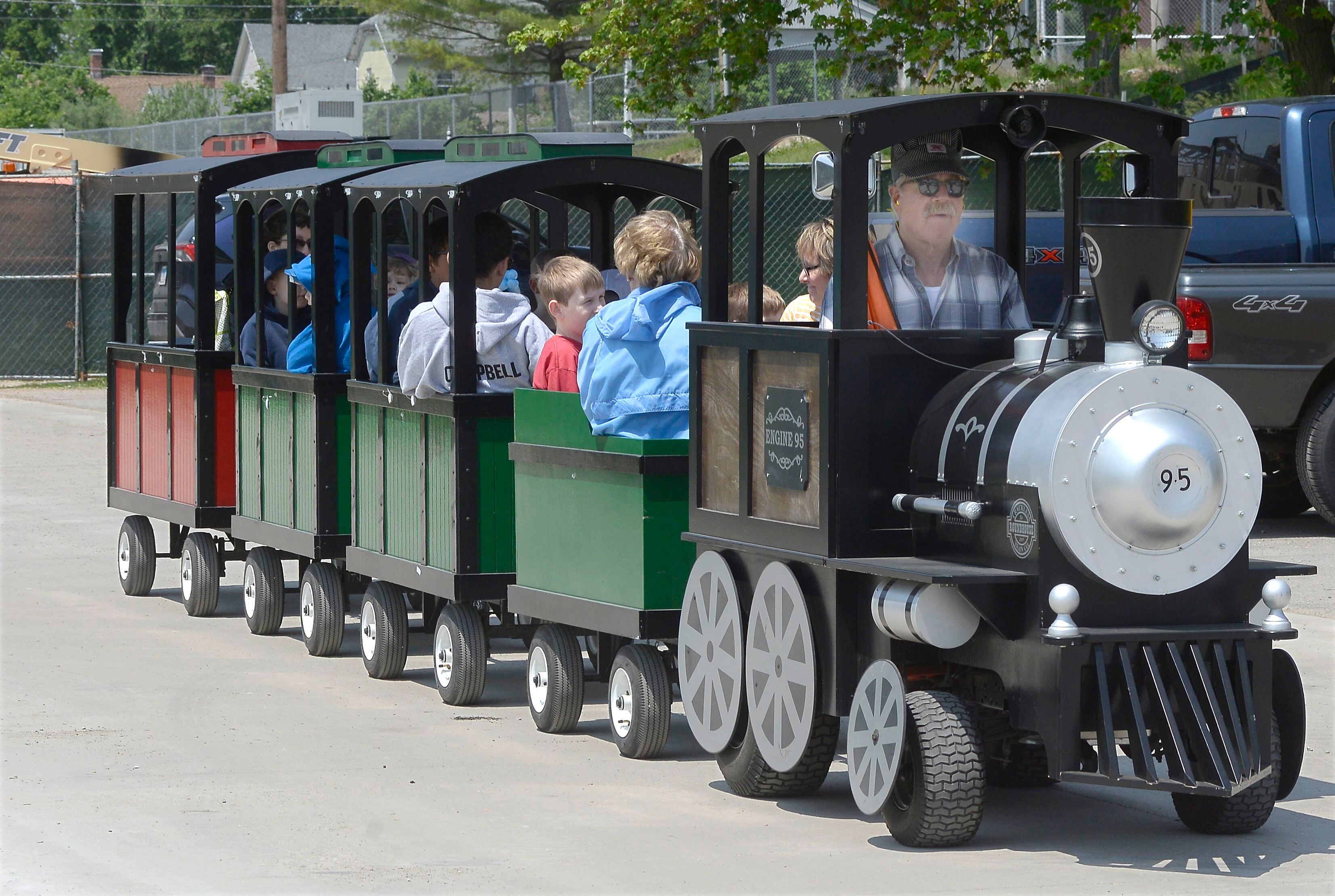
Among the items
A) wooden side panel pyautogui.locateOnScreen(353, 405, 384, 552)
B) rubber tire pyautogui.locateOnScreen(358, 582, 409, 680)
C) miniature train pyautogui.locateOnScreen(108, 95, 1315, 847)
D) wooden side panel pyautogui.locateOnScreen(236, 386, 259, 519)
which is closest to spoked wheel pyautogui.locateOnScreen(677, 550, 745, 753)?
miniature train pyautogui.locateOnScreen(108, 95, 1315, 847)

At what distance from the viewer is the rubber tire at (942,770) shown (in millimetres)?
5531

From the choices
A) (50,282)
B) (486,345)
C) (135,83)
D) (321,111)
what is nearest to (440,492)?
(486,345)

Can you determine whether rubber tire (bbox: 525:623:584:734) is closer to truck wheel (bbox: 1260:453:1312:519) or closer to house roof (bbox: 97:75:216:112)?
truck wheel (bbox: 1260:453:1312:519)

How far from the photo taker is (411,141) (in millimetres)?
10492

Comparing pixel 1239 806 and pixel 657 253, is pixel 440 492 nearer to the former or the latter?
pixel 657 253

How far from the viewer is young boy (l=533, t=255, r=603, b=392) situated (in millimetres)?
7766

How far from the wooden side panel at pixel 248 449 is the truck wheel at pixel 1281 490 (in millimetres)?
6099

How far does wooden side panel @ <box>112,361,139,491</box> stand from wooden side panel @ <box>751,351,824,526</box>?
586 centimetres

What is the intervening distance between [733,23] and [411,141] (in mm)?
7686

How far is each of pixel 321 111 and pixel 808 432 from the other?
2668 cm

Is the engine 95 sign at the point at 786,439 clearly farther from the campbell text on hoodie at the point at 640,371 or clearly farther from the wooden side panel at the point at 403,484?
the wooden side panel at the point at 403,484

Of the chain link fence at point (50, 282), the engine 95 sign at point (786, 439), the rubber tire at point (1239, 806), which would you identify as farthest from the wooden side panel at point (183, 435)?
the chain link fence at point (50, 282)

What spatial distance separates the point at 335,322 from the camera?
31.2 feet

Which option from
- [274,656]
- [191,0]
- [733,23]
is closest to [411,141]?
[274,656]
